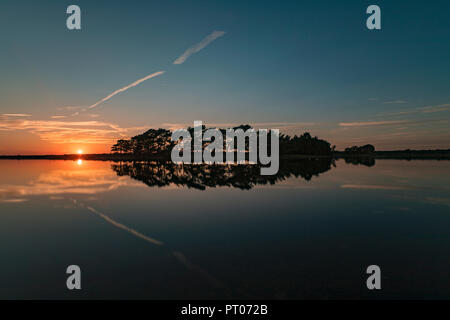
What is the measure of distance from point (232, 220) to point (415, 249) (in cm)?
850

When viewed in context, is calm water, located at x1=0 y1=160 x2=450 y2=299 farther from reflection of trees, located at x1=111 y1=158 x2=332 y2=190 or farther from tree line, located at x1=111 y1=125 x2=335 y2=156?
tree line, located at x1=111 y1=125 x2=335 y2=156

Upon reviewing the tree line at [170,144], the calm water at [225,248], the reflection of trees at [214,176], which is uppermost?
the tree line at [170,144]

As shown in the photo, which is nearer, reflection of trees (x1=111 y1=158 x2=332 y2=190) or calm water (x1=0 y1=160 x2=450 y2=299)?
calm water (x1=0 y1=160 x2=450 y2=299)

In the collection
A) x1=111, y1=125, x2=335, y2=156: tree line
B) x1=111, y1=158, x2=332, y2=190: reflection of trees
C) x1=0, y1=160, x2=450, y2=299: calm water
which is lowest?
x1=0, y1=160, x2=450, y2=299: calm water

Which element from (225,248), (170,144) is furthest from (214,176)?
(170,144)

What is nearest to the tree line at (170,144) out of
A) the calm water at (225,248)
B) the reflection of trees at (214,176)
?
the reflection of trees at (214,176)

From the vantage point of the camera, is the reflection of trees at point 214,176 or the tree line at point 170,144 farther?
the tree line at point 170,144

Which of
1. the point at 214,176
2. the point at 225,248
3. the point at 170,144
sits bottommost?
the point at 225,248

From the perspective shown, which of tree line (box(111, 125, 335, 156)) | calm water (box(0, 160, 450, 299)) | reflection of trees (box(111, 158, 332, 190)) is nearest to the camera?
calm water (box(0, 160, 450, 299))

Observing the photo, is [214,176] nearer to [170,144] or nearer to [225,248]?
[225,248]

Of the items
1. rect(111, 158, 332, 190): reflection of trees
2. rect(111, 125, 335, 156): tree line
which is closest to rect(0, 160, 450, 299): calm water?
rect(111, 158, 332, 190): reflection of trees

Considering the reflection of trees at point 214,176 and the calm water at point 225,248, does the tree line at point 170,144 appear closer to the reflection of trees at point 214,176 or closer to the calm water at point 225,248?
the reflection of trees at point 214,176
